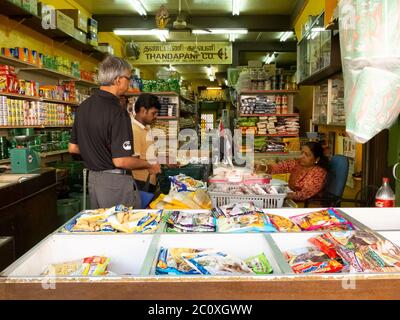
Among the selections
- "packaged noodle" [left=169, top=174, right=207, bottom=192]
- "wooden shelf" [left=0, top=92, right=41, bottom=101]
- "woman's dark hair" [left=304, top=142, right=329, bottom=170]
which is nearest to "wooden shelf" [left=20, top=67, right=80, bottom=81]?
"wooden shelf" [left=0, top=92, right=41, bottom=101]

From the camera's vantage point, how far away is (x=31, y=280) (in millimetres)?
1278

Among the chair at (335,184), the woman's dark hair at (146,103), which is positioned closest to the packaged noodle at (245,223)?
the chair at (335,184)

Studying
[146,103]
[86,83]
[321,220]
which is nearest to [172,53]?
[86,83]

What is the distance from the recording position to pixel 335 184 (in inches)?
147

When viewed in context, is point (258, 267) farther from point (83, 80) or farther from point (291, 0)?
point (291, 0)

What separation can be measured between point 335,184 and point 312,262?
Answer: 8.01 feet

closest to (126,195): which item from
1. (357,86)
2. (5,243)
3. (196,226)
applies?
(5,243)

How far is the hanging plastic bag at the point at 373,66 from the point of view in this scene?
142cm

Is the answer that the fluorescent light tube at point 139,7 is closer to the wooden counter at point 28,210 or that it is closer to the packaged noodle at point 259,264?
the wooden counter at point 28,210

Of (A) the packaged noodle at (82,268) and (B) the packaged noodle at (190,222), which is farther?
(B) the packaged noodle at (190,222)

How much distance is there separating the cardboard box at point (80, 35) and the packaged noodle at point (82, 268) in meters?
6.33

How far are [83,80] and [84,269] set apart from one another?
6.66m

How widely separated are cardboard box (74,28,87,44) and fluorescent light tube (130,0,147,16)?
158cm

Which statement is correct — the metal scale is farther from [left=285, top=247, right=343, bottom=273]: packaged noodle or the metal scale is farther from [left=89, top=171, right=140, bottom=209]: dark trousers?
[left=285, top=247, right=343, bottom=273]: packaged noodle
